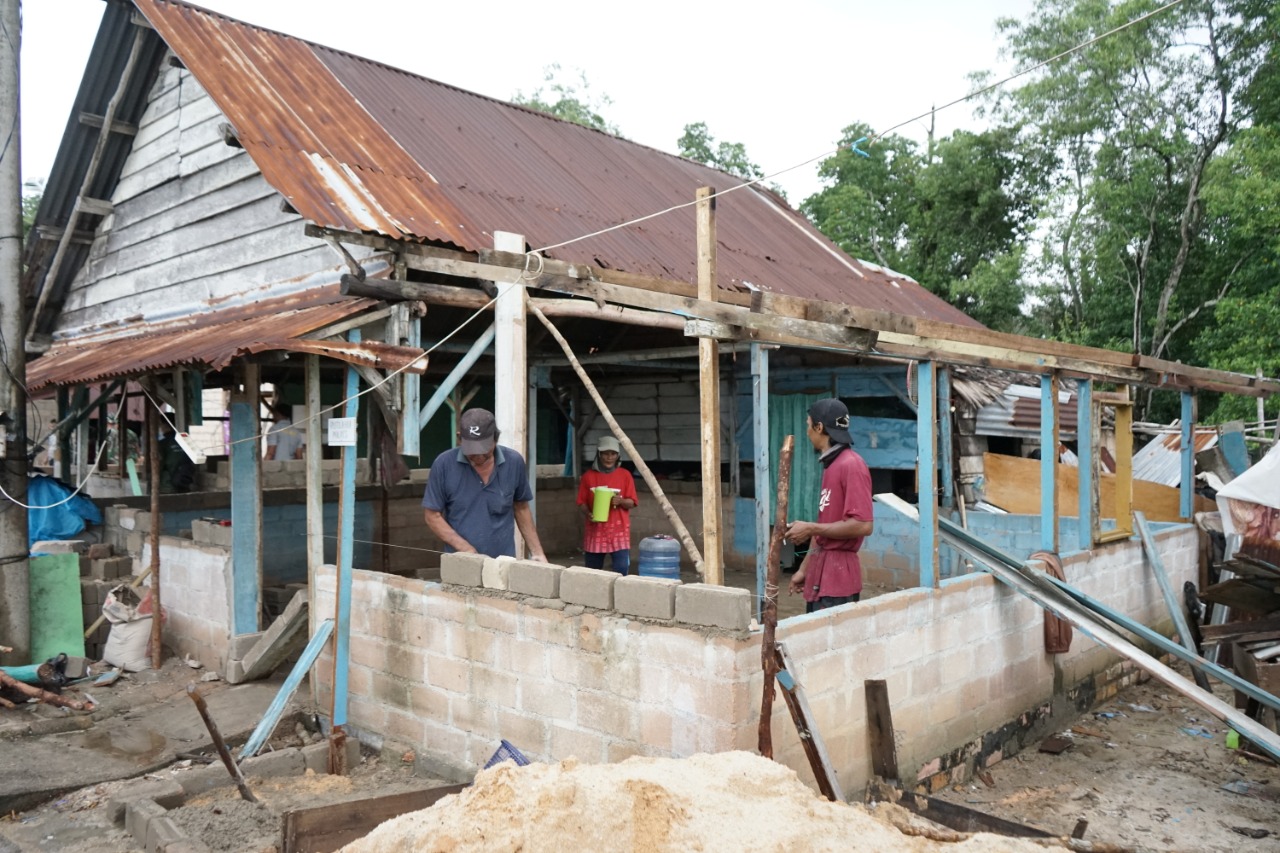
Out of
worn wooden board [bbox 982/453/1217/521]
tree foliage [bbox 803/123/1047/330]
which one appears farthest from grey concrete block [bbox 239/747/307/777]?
tree foliage [bbox 803/123/1047/330]

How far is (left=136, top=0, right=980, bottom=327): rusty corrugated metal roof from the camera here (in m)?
7.52

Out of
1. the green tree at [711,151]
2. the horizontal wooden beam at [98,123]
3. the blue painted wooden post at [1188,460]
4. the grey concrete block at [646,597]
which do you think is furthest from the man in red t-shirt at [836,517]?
the green tree at [711,151]

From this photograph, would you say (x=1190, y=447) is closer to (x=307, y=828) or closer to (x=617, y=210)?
(x=617, y=210)

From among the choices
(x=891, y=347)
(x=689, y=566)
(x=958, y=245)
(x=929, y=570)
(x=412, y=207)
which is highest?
(x=958, y=245)

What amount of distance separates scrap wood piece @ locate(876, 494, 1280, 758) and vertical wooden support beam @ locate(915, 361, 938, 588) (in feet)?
2.03

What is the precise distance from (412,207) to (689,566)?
606 cm

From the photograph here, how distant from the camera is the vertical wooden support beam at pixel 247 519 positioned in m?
7.36

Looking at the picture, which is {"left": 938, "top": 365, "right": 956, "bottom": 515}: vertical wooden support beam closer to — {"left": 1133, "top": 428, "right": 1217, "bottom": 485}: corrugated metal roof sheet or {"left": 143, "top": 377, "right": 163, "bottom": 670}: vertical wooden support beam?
{"left": 1133, "top": 428, "right": 1217, "bottom": 485}: corrugated metal roof sheet

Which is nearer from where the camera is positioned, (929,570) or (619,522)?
(929,570)

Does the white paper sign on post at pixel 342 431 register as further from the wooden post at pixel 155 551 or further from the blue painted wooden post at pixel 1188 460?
the blue painted wooden post at pixel 1188 460

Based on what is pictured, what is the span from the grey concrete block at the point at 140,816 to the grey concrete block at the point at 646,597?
2474 millimetres

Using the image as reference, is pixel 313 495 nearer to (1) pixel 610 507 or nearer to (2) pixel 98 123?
(1) pixel 610 507

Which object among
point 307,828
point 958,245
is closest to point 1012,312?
point 958,245

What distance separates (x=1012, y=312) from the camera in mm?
22062
